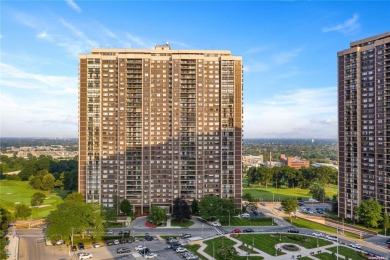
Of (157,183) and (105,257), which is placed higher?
(157,183)

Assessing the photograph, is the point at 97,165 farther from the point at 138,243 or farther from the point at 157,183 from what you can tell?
the point at 138,243

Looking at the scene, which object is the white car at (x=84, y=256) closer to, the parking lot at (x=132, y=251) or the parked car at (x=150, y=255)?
the parking lot at (x=132, y=251)

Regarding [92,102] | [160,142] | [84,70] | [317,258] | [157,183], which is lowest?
[317,258]

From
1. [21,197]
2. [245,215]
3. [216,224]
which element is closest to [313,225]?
[245,215]

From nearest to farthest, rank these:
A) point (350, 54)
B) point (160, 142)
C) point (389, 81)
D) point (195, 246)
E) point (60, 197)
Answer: point (195, 246), point (389, 81), point (350, 54), point (160, 142), point (60, 197)

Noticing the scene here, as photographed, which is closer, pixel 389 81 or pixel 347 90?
pixel 389 81

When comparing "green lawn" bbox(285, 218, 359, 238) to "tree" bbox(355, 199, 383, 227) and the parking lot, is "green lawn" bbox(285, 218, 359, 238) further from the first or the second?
the parking lot

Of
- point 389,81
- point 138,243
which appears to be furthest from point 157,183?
→ point 389,81

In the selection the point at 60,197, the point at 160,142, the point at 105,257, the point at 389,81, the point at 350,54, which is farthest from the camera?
the point at 60,197
